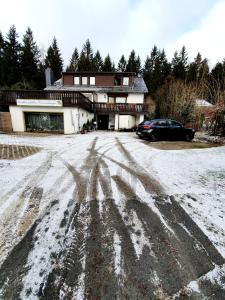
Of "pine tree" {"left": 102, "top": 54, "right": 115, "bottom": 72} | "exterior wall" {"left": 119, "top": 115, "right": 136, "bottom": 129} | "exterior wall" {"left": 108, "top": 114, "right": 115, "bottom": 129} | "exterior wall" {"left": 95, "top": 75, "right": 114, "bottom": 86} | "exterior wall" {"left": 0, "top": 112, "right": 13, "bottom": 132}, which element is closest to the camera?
"exterior wall" {"left": 0, "top": 112, "right": 13, "bottom": 132}

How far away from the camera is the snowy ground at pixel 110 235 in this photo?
6.51ft

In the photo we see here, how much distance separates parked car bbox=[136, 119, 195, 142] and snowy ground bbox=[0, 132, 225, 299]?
21.4 feet

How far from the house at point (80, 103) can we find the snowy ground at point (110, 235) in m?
9.39

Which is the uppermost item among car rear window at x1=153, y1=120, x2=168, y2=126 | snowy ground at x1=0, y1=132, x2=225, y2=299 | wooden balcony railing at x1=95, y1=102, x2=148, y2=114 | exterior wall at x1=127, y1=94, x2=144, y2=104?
exterior wall at x1=127, y1=94, x2=144, y2=104

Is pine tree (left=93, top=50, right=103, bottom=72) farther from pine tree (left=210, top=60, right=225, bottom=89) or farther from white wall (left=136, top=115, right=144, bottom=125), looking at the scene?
white wall (left=136, top=115, right=144, bottom=125)

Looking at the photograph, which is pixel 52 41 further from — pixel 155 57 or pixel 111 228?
pixel 111 228

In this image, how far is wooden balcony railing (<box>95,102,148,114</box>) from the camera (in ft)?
66.8

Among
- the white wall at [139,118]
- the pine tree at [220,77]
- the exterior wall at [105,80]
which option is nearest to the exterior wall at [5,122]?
the exterior wall at [105,80]

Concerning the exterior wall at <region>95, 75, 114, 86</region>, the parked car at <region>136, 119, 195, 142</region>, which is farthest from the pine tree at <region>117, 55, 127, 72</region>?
the parked car at <region>136, 119, 195, 142</region>

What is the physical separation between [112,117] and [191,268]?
2047cm

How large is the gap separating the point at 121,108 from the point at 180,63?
2965cm

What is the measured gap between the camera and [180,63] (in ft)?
133

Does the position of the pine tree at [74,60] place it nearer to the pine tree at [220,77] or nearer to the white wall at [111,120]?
the white wall at [111,120]

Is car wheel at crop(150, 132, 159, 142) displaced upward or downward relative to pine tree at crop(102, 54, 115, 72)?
downward
